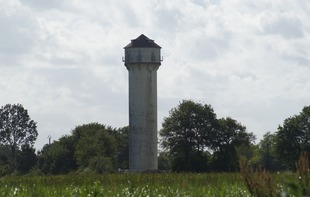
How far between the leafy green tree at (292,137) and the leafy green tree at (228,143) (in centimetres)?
541

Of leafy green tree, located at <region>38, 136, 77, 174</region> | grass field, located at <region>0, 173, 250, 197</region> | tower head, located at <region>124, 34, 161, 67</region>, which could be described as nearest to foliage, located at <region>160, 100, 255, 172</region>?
tower head, located at <region>124, 34, 161, 67</region>

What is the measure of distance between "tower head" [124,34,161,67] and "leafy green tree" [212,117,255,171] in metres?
11.7

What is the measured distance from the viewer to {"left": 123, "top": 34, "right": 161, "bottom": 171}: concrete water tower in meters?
92.6

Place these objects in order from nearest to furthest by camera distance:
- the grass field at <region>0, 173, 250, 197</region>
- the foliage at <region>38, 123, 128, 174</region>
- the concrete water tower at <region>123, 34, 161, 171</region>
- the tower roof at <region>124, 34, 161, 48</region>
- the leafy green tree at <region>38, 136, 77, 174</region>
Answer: the grass field at <region>0, 173, 250, 197</region> < the concrete water tower at <region>123, 34, 161, 171</region> < the tower roof at <region>124, 34, 161, 48</region> < the foliage at <region>38, 123, 128, 174</region> < the leafy green tree at <region>38, 136, 77, 174</region>

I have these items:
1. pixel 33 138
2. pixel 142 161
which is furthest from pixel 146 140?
pixel 33 138

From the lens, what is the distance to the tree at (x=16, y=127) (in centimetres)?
13362

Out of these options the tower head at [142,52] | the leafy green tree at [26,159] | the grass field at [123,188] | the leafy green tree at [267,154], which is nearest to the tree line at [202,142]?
the tower head at [142,52]

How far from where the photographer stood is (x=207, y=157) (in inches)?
3848

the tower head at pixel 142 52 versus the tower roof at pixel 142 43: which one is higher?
the tower roof at pixel 142 43

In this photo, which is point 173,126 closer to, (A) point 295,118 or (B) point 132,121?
(B) point 132,121

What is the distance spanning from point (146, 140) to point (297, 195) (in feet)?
285

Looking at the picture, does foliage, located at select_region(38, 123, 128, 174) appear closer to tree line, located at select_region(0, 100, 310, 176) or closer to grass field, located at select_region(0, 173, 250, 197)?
tree line, located at select_region(0, 100, 310, 176)

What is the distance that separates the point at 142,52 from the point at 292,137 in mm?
20564

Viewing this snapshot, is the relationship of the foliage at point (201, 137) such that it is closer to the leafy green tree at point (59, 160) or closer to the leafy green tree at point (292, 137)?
the leafy green tree at point (292, 137)
